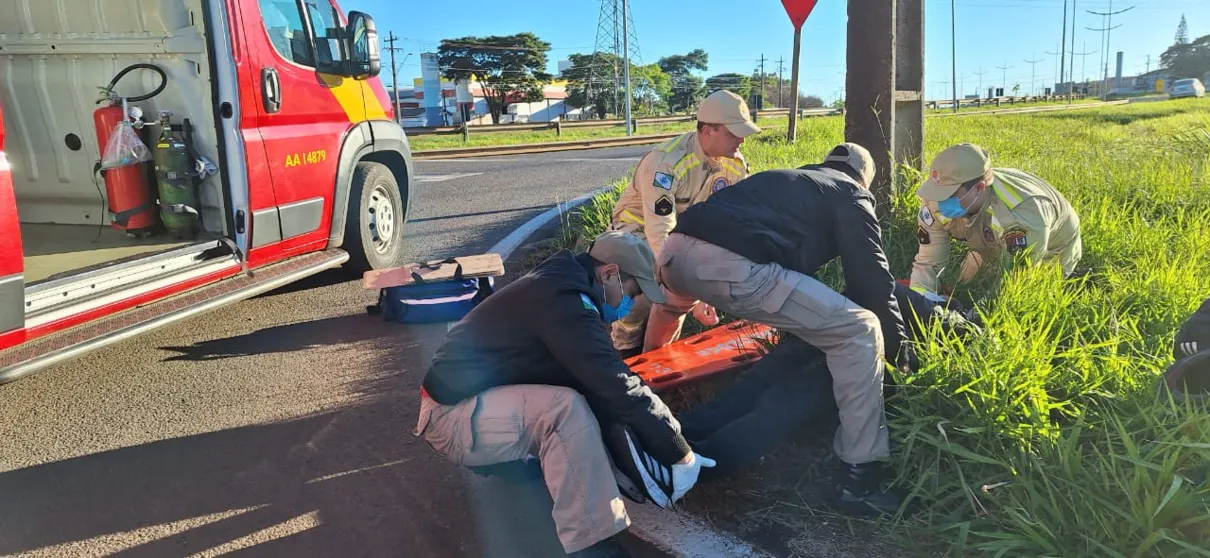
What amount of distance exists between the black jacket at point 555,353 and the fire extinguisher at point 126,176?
3.22 m

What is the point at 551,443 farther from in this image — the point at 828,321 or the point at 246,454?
the point at 246,454

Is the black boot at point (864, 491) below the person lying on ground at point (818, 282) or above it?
below

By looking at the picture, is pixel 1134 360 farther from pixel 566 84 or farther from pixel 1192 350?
pixel 566 84

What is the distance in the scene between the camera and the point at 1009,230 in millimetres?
3904

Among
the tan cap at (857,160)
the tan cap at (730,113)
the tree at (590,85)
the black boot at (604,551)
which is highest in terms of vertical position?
the tree at (590,85)

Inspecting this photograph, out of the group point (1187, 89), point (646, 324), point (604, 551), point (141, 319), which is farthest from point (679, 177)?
point (1187, 89)

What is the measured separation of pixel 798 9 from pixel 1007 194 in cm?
329

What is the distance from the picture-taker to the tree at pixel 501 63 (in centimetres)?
7362

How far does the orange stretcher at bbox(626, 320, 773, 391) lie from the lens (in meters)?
3.45

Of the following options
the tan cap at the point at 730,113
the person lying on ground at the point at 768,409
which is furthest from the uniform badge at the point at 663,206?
the person lying on ground at the point at 768,409

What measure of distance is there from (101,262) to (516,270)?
9.21 feet

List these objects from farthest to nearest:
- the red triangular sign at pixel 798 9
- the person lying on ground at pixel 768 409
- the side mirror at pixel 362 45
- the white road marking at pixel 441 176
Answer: the white road marking at pixel 441 176 < the red triangular sign at pixel 798 9 < the side mirror at pixel 362 45 < the person lying on ground at pixel 768 409

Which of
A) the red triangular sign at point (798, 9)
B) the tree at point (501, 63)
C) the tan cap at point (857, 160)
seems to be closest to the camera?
the tan cap at point (857, 160)

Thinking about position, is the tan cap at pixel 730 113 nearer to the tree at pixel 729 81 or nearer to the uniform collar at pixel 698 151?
the uniform collar at pixel 698 151
